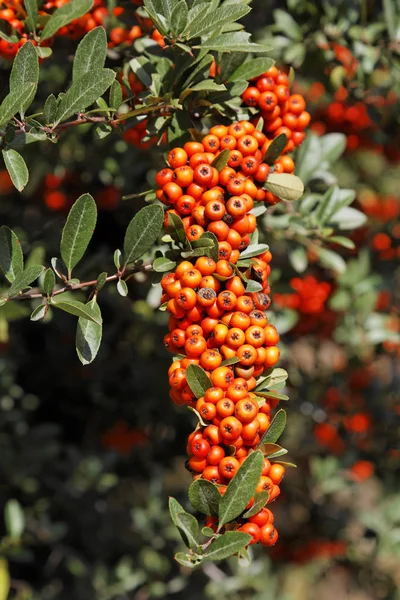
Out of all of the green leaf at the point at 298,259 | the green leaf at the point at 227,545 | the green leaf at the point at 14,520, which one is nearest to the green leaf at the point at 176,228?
the green leaf at the point at 227,545

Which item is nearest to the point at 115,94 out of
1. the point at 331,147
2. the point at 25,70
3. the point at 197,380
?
the point at 25,70

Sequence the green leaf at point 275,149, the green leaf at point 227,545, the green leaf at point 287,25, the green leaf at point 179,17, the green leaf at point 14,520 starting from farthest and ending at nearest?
1. the green leaf at point 14,520
2. the green leaf at point 287,25
3. the green leaf at point 275,149
4. the green leaf at point 179,17
5. the green leaf at point 227,545

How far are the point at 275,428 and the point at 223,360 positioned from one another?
168 mm

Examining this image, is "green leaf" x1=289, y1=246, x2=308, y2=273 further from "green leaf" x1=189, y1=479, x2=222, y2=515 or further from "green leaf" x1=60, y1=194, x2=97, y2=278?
"green leaf" x1=189, y1=479, x2=222, y2=515

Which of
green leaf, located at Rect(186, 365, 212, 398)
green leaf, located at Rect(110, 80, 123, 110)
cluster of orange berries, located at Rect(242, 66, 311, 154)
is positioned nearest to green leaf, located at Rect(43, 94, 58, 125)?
green leaf, located at Rect(110, 80, 123, 110)

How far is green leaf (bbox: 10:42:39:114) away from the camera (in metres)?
1.33

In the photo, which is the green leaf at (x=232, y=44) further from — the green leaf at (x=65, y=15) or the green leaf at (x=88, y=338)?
the green leaf at (x=88, y=338)

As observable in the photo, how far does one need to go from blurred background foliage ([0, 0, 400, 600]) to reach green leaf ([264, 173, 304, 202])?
2.94ft

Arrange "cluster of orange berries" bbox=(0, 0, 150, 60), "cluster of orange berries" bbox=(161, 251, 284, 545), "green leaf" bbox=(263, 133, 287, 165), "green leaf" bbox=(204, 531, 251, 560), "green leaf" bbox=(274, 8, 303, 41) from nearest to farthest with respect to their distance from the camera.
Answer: "green leaf" bbox=(204, 531, 251, 560) < "cluster of orange berries" bbox=(161, 251, 284, 545) < "green leaf" bbox=(263, 133, 287, 165) < "cluster of orange berries" bbox=(0, 0, 150, 60) < "green leaf" bbox=(274, 8, 303, 41)

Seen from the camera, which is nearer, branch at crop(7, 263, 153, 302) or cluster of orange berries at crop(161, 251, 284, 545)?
cluster of orange berries at crop(161, 251, 284, 545)

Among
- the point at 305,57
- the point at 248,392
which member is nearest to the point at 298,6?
the point at 305,57

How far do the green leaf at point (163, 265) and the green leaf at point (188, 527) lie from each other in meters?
0.50

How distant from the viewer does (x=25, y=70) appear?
4.44ft

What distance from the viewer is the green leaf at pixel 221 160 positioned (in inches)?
55.6
